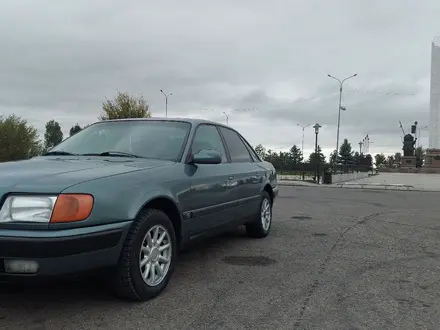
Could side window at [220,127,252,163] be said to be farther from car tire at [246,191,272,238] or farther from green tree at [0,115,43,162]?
green tree at [0,115,43,162]

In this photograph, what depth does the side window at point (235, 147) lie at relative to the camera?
18.8 feet

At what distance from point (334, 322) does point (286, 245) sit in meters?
2.83

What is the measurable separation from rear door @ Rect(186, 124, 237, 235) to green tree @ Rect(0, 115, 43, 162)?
35973 mm

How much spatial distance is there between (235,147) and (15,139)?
39.8 metres

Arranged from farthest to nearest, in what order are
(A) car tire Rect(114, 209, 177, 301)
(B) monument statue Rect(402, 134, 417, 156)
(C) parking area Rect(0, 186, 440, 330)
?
(B) monument statue Rect(402, 134, 417, 156), (A) car tire Rect(114, 209, 177, 301), (C) parking area Rect(0, 186, 440, 330)

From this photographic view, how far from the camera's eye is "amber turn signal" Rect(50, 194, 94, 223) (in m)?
3.01

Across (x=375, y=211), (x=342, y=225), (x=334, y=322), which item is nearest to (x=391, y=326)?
(x=334, y=322)

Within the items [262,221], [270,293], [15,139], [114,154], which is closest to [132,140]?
[114,154]

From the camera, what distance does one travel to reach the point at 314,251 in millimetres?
5793

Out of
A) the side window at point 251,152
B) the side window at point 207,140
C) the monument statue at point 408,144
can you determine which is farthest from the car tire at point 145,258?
the monument statue at point 408,144

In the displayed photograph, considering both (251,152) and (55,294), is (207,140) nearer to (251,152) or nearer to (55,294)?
(251,152)

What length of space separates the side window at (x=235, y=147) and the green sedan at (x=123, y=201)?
0.23 feet

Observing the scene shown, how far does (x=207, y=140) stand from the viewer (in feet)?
16.8

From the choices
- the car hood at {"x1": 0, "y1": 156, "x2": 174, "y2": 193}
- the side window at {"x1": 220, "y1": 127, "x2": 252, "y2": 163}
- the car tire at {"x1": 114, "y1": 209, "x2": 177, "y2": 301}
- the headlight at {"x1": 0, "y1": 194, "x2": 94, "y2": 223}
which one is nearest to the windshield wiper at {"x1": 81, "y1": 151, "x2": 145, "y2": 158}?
the car hood at {"x1": 0, "y1": 156, "x2": 174, "y2": 193}
